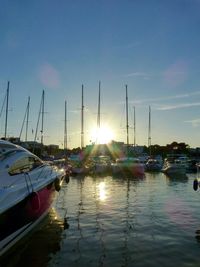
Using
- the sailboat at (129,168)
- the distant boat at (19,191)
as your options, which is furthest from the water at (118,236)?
the sailboat at (129,168)

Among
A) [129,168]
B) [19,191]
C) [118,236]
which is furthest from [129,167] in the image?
[19,191]

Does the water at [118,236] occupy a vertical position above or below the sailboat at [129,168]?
below

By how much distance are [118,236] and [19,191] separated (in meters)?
4.11

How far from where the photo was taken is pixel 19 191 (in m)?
10.2

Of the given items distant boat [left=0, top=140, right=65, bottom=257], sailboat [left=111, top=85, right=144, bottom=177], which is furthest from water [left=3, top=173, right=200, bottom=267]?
sailboat [left=111, top=85, right=144, bottom=177]

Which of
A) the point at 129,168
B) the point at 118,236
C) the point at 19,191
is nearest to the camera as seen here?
the point at 19,191

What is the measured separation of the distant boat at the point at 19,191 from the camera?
9.18m

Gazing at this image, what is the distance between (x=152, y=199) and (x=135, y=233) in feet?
28.5

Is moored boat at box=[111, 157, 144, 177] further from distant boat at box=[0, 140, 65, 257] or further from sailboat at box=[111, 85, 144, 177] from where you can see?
distant boat at box=[0, 140, 65, 257]

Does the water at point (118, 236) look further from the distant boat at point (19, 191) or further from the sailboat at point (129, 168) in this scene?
the sailboat at point (129, 168)

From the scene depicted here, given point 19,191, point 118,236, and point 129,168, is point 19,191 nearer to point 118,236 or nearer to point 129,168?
point 118,236

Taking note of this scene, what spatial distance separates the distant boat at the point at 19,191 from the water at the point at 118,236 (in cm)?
101

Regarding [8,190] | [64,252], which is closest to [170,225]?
[64,252]

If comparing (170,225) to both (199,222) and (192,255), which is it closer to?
(199,222)
